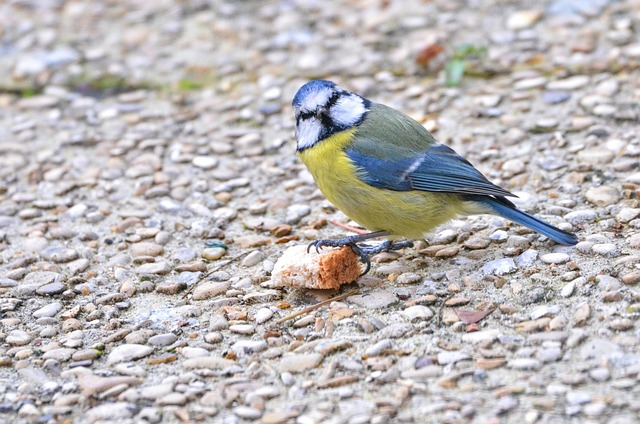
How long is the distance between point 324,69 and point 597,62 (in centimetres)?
185

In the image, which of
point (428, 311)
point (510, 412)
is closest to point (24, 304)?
point (428, 311)

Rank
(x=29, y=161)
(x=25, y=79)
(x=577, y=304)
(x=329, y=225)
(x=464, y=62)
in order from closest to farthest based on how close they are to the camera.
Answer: (x=577, y=304) → (x=329, y=225) → (x=29, y=161) → (x=464, y=62) → (x=25, y=79)

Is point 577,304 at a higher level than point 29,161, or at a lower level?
lower

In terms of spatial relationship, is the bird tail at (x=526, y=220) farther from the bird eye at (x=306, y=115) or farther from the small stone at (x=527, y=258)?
the bird eye at (x=306, y=115)

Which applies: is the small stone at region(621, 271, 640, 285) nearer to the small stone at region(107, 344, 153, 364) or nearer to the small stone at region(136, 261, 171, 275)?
the small stone at region(107, 344, 153, 364)

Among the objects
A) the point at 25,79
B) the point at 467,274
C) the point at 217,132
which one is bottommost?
the point at 467,274

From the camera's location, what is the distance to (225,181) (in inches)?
195

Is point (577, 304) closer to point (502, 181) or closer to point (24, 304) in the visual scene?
point (502, 181)

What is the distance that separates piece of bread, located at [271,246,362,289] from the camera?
366 centimetres

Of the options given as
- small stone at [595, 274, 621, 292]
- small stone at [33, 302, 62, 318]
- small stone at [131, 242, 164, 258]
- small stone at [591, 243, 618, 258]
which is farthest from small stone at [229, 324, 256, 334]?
small stone at [591, 243, 618, 258]

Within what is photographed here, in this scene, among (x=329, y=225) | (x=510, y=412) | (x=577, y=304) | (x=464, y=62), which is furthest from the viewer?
(x=464, y=62)

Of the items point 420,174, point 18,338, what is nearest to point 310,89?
point 420,174

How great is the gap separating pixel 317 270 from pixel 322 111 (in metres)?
0.77

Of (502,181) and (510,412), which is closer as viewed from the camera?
(510,412)
